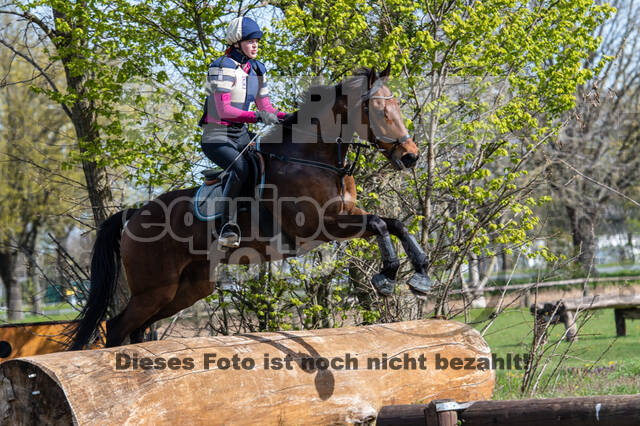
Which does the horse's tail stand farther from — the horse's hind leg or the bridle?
the bridle

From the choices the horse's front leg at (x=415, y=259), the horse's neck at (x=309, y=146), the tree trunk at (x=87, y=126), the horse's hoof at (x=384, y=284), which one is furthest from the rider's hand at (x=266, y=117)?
the tree trunk at (x=87, y=126)

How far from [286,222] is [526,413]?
2.57m

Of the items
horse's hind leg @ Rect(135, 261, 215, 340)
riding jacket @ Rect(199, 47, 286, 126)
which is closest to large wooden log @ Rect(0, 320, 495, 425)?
horse's hind leg @ Rect(135, 261, 215, 340)

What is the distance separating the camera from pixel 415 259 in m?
4.94

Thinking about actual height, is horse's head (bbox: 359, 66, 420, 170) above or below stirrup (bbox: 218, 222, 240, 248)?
above

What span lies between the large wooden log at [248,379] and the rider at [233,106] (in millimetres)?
1341

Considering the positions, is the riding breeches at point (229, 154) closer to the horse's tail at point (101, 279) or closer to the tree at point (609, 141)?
the horse's tail at point (101, 279)

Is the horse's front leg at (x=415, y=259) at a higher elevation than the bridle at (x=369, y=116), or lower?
lower

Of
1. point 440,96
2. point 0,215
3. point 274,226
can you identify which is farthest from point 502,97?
point 0,215

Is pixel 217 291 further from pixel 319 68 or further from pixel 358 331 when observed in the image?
pixel 358 331

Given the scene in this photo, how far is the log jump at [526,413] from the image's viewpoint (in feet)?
10.7

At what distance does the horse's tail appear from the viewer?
5.93 meters

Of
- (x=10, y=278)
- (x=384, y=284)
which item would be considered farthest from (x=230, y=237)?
(x=10, y=278)

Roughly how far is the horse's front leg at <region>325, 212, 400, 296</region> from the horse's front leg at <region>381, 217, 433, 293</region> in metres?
0.08
